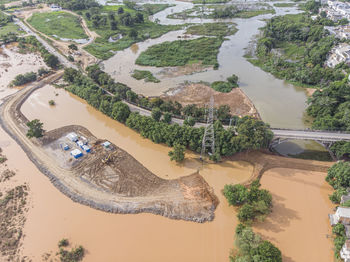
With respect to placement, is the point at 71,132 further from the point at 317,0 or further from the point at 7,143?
the point at 317,0

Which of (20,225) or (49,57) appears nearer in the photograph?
(20,225)

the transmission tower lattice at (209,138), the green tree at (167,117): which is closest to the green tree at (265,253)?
the transmission tower lattice at (209,138)

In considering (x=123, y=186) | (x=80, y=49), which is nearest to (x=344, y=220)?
(x=123, y=186)

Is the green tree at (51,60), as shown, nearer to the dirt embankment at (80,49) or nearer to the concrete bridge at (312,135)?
the dirt embankment at (80,49)

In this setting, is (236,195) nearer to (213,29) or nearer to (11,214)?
(11,214)

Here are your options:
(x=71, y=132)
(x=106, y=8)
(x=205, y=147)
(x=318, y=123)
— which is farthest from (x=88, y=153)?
Answer: (x=106, y=8)

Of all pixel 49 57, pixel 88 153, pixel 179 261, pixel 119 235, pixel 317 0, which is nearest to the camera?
pixel 179 261
